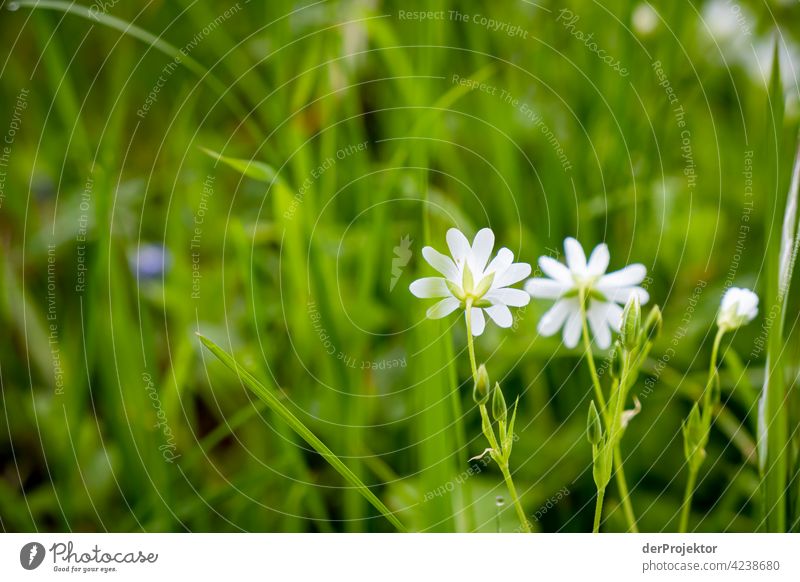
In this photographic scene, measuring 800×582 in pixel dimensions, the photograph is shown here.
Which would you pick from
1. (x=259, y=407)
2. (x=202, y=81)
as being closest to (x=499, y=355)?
(x=259, y=407)

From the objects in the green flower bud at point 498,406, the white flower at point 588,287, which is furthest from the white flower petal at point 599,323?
the green flower bud at point 498,406

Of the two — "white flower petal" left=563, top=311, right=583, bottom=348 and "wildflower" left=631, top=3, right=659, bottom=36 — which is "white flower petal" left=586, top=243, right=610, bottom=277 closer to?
"white flower petal" left=563, top=311, right=583, bottom=348

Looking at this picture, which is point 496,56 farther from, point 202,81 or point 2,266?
point 2,266
